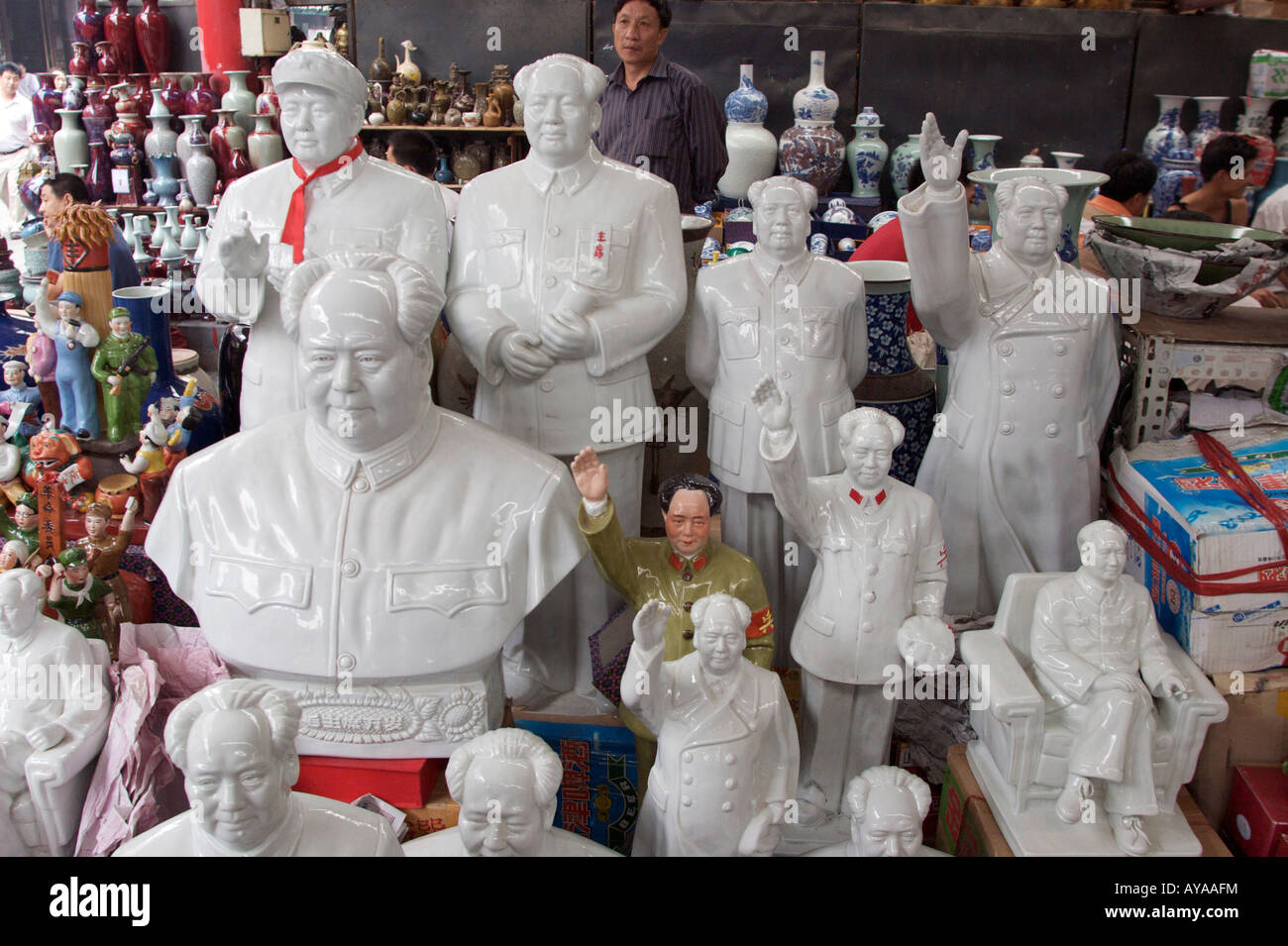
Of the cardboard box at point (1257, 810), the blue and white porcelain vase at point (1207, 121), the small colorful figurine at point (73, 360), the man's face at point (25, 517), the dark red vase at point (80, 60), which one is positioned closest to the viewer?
the cardboard box at point (1257, 810)

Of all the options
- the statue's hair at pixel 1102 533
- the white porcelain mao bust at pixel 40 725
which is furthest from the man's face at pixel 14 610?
the statue's hair at pixel 1102 533

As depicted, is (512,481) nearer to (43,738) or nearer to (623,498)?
(623,498)

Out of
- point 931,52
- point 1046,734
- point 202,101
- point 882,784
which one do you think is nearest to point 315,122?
point 882,784

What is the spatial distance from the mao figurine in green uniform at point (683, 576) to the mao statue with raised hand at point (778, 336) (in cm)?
41

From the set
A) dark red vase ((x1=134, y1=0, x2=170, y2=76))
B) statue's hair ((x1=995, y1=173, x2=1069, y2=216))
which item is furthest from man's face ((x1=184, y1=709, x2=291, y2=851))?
dark red vase ((x1=134, y1=0, x2=170, y2=76))

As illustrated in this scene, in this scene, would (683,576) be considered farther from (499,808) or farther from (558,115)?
(558,115)

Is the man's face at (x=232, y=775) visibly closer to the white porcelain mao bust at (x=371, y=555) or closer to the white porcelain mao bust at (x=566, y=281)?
the white porcelain mao bust at (x=371, y=555)

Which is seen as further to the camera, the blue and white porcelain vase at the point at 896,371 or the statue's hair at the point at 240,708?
the blue and white porcelain vase at the point at 896,371

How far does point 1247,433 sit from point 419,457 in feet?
8.65

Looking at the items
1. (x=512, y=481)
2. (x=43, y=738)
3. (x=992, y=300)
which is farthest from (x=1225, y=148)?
(x=43, y=738)

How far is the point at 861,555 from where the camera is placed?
2941 mm

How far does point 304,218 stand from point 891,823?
2191 millimetres

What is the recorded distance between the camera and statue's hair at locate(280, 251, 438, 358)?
8.25 feet

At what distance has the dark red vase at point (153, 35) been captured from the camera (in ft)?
27.1
